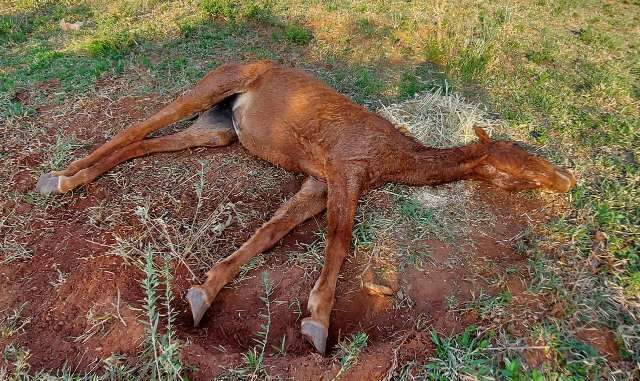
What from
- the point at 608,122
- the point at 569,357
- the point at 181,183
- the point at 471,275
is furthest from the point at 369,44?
the point at 569,357

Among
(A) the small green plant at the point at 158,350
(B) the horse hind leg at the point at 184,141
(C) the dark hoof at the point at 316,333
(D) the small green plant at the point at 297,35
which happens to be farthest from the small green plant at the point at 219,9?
(C) the dark hoof at the point at 316,333

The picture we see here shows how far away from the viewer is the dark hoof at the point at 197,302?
284 cm

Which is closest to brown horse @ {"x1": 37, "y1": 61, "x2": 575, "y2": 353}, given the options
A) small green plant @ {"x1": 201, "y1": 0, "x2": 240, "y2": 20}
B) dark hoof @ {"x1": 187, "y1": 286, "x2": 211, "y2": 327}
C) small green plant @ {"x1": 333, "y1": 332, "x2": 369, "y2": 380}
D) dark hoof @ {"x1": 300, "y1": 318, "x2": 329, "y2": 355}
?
dark hoof @ {"x1": 187, "y1": 286, "x2": 211, "y2": 327}

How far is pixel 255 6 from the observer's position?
6.82 meters

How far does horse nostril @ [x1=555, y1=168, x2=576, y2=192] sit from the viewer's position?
11.9 ft

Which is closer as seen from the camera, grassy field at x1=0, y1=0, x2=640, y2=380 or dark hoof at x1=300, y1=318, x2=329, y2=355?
dark hoof at x1=300, y1=318, x2=329, y2=355

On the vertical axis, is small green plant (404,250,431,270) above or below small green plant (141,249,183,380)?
below

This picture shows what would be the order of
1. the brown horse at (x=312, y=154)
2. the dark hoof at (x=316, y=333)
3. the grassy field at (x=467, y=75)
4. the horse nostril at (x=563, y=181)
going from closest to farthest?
the dark hoof at (x=316, y=333)
the grassy field at (x=467, y=75)
the brown horse at (x=312, y=154)
the horse nostril at (x=563, y=181)

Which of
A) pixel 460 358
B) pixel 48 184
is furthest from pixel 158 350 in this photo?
pixel 48 184

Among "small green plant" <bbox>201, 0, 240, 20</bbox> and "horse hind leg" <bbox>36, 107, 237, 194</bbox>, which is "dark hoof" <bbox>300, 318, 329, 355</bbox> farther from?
"small green plant" <bbox>201, 0, 240, 20</bbox>

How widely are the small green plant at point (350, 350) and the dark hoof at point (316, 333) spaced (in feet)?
0.35

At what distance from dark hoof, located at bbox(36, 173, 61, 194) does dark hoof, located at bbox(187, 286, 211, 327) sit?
158 cm

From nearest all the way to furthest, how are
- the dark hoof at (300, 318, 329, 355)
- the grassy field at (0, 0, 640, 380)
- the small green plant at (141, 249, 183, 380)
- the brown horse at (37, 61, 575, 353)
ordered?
the small green plant at (141, 249, 183, 380), the dark hoof at (300, 318, 329, 355), the grassy field at (0, 0, 640, 380), the brown horse at (37, 61, 575, 353)

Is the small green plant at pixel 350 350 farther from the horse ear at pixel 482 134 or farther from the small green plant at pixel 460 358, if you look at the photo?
the horse ear at pixel 482 134
